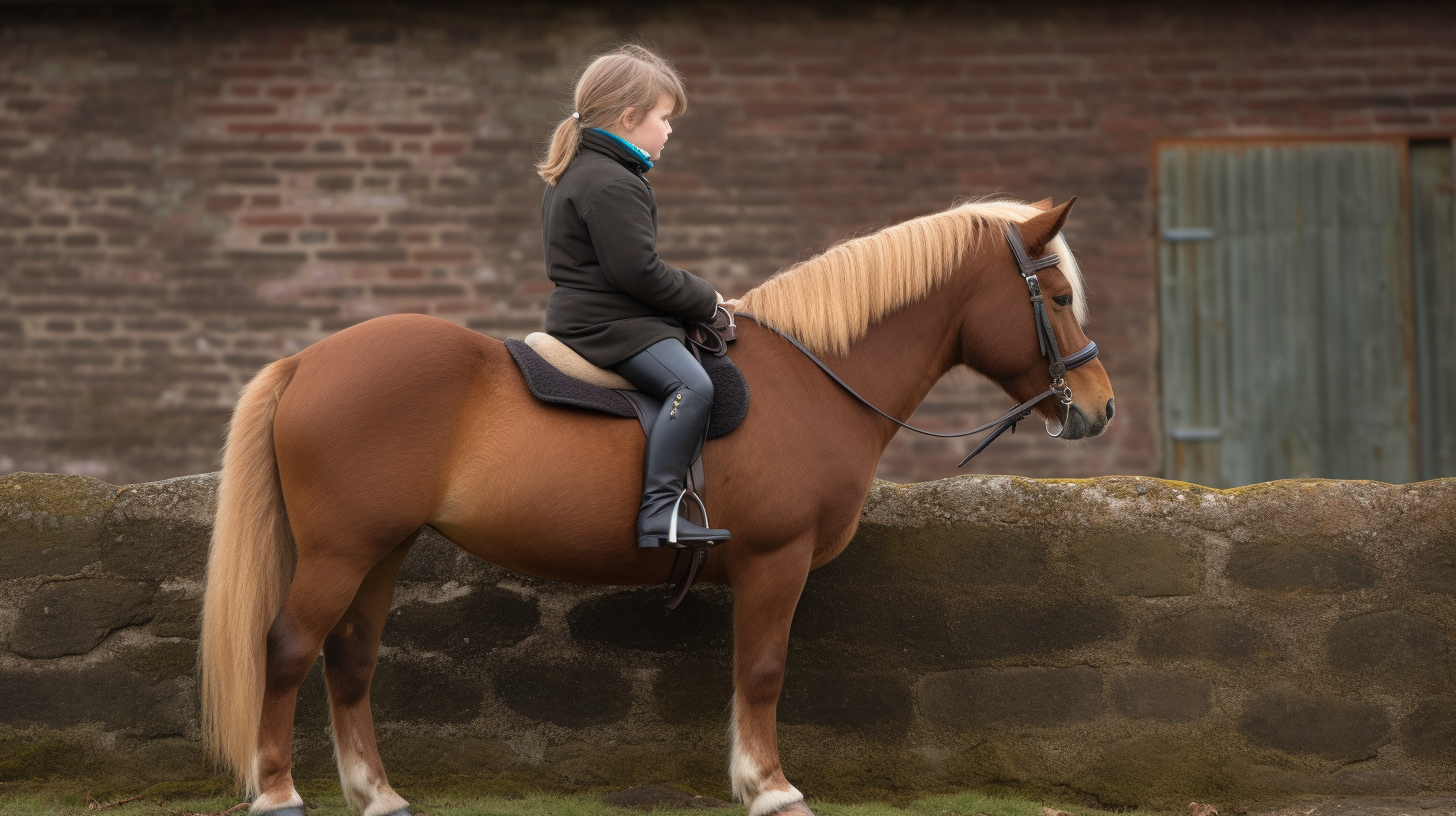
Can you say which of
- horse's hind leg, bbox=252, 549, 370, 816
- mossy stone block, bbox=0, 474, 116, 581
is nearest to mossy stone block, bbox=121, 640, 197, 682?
mossy stone block, bbox=0, 474, 116, 581

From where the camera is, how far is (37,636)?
347 centimetres

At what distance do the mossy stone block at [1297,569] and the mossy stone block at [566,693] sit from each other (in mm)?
1999

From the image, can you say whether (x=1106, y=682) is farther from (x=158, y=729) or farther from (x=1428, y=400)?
(x=1428, y=400)

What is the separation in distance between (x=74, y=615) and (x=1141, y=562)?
337cm

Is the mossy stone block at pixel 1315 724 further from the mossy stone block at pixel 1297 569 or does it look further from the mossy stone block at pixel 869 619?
the mossy stone block at pixel 869 619

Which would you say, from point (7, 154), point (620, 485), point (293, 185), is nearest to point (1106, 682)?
point (620, 485)

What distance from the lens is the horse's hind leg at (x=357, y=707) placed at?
3100 millimetres

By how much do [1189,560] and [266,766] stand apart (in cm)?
279

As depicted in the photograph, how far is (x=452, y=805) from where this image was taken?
3.37 meters

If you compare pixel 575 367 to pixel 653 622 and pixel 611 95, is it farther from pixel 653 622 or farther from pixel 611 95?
pixel 653 622

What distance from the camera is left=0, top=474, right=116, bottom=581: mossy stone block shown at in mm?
3480

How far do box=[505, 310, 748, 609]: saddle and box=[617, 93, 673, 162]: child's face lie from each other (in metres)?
0.54

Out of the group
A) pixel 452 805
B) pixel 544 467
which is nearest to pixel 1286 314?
pixel 544 467

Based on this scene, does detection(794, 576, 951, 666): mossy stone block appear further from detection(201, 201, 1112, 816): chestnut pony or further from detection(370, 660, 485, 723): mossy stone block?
detection(370, 660, 485, 723): mossy stone block
